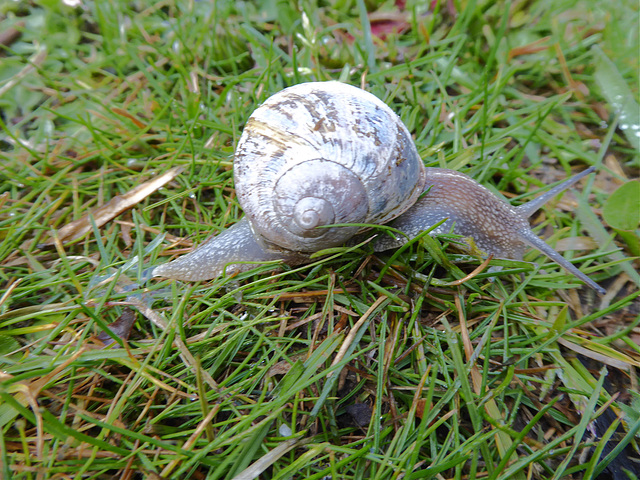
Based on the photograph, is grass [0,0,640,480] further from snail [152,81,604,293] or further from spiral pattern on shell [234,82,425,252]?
spiral pattern on shell [234,82,425,252]

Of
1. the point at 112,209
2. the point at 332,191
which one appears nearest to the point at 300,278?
the point at 332,191

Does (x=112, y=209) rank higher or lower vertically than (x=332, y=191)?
lower

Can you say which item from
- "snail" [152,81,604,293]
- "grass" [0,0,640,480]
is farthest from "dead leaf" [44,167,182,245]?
"snail" [152,81,604,293]

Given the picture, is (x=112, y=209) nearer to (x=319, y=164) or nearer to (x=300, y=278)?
(x=300, y=278)

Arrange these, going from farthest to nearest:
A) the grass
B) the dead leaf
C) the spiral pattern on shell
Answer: the dead leaf → the spiral pattern on shell → the grass

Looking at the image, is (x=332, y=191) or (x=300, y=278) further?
(x=300, y=278)

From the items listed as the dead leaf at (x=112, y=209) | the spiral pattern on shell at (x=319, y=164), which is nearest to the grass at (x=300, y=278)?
the dead leaf at (x=112, y=209)
